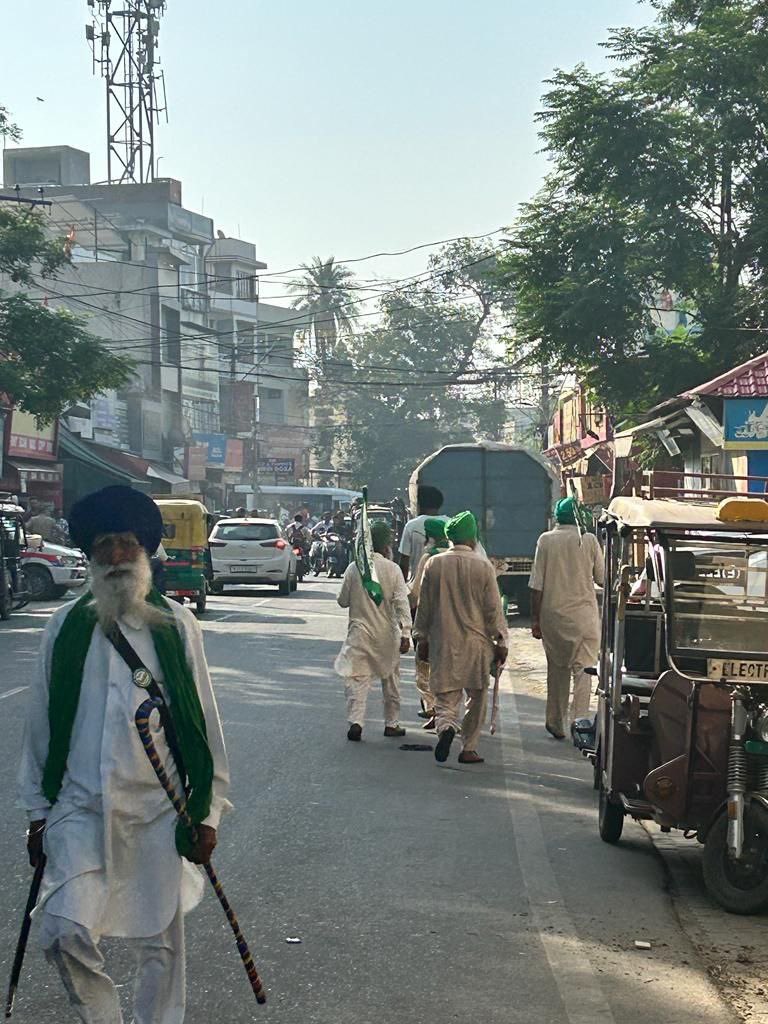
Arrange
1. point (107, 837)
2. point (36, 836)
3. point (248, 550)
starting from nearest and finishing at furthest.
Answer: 1. point (107, 837)
2. point (36, 836)
3. point (248, 550)

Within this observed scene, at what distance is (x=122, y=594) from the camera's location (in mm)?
4152

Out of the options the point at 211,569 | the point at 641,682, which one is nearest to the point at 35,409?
the point at 211,569

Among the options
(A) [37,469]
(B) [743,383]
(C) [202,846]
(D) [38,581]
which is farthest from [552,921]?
(A) [37,469]

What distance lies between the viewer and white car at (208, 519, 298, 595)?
104 ft

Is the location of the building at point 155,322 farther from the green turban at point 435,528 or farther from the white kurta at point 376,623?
the white kurta at point 376,623

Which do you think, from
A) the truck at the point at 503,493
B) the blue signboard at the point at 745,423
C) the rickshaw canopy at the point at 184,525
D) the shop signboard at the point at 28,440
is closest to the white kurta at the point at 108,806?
the rickshaw canopy at the point at 184,525

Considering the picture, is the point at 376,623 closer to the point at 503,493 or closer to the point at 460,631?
the point at 460,631

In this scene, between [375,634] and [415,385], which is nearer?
[375,634]

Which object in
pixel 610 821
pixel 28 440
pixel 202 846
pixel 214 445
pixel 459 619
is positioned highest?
pixel 214 445

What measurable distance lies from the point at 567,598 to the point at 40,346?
731 inches

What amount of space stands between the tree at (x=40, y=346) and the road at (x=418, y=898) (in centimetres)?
1691

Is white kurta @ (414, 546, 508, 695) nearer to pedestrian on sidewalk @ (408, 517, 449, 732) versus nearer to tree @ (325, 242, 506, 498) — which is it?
pedestrian on sidewalk @ (408, 517, 449, 732)

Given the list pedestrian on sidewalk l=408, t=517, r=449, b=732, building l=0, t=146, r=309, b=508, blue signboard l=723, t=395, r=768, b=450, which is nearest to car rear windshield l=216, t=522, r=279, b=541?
blue signboard l=723, t=395, r=768, b=450

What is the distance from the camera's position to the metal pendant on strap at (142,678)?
407cm
